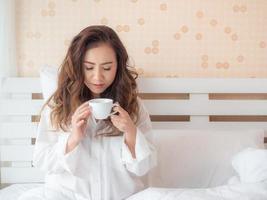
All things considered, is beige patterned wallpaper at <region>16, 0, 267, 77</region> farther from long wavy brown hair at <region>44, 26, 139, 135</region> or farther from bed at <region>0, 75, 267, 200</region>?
long wavy brown hair at <region>44, 26, 139, 135</region>

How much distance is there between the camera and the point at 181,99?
73.3 inches

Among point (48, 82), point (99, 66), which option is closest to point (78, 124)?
point (99, 66)

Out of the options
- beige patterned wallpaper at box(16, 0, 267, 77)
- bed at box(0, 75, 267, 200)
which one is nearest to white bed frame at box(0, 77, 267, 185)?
bed at box(0, 75, 267, 200)

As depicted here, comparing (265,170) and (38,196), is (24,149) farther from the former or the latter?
(265,170)

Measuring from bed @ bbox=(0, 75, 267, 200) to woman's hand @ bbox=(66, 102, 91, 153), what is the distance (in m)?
0.36


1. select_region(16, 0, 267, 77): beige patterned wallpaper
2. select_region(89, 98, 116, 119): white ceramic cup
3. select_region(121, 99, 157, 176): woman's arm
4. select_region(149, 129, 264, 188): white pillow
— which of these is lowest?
select_region(149, 129, 264, 188): white pillow

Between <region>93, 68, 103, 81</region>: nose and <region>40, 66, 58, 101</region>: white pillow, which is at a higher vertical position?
<region>93, 68, 103, 81</region>: nose

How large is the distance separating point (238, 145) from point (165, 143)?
1.08 ft

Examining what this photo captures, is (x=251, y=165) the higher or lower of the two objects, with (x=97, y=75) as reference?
lower

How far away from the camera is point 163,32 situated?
5.98ft

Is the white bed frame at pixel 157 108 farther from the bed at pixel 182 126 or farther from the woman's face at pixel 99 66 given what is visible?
the woman's face at pixel 99 66

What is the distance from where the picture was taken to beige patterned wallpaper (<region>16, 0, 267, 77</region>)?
180 centimetres

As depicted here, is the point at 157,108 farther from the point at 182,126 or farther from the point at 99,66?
the point at 99,66

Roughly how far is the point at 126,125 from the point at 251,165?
506 mm
